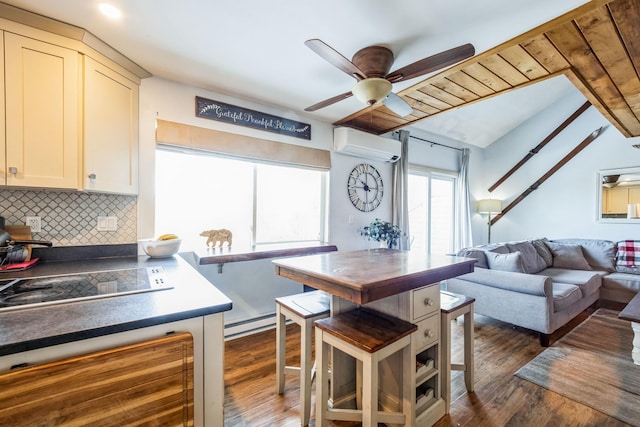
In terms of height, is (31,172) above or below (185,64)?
below

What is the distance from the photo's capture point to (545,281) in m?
2.61

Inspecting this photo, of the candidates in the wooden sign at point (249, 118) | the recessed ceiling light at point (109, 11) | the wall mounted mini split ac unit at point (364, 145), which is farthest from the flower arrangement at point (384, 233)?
the recessed ceiling light at point (109, 11)

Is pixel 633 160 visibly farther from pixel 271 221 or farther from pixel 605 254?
pixel 271 221

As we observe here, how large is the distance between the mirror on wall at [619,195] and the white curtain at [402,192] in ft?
10.6

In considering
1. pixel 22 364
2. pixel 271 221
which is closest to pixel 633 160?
pixel 271 221

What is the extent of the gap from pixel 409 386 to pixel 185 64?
272 centimetres

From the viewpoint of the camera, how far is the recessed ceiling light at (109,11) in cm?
157

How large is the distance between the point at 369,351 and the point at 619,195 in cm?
548

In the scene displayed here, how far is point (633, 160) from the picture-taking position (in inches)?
165

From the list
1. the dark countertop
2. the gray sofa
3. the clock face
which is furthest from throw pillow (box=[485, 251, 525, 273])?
the dark countertop

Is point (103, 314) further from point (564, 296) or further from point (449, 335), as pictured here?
point (564, 296)

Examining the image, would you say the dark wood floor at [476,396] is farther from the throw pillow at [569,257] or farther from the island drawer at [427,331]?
the throw pillow at [569,257]

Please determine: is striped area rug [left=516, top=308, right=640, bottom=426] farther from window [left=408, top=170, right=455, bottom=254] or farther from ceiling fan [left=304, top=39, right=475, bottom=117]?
ceiling fan [left=304, top=39, right=475, bottom=117]

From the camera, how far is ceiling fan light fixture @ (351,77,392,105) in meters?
1.92
